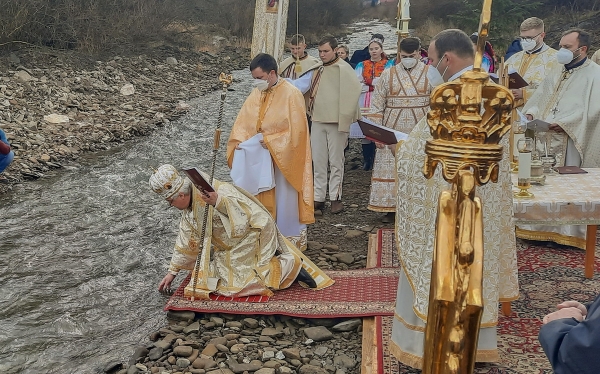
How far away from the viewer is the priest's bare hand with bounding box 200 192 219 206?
4266 mm

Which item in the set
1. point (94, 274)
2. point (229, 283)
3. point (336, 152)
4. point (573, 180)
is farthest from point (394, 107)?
point (94, 274)

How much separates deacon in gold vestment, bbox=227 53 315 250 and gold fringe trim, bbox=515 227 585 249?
70.9 inches

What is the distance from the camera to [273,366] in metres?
3.69

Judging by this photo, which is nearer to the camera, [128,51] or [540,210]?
[540,210]

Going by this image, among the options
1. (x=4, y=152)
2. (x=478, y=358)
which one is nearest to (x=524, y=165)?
(x=478, y=358)

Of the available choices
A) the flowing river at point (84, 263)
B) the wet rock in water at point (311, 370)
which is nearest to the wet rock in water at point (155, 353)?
A: the flowing river at point (84, 263)

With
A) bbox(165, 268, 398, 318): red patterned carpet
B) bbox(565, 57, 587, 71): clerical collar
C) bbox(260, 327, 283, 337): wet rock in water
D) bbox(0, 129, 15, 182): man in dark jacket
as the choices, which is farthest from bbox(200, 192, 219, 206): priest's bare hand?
bbox(565, 57, 587, 71): clerical collar

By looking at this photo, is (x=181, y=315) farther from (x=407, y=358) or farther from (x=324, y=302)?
(x=407, y=358)

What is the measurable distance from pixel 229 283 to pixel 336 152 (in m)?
2.80

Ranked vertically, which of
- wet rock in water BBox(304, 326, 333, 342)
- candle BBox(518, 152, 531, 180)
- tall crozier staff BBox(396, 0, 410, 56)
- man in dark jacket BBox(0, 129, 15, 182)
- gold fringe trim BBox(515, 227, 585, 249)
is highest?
tall crozier staff BBox(396, 0, 410, 56)

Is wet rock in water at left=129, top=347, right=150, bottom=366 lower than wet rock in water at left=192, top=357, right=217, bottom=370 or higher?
lower

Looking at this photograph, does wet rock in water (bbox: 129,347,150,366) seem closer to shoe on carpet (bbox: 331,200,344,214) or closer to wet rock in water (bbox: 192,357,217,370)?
wet rock in water (bbox: 192,357,217,370)

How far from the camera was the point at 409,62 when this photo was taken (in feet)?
20.2

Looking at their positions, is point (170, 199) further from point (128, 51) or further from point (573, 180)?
point (128, 51)
